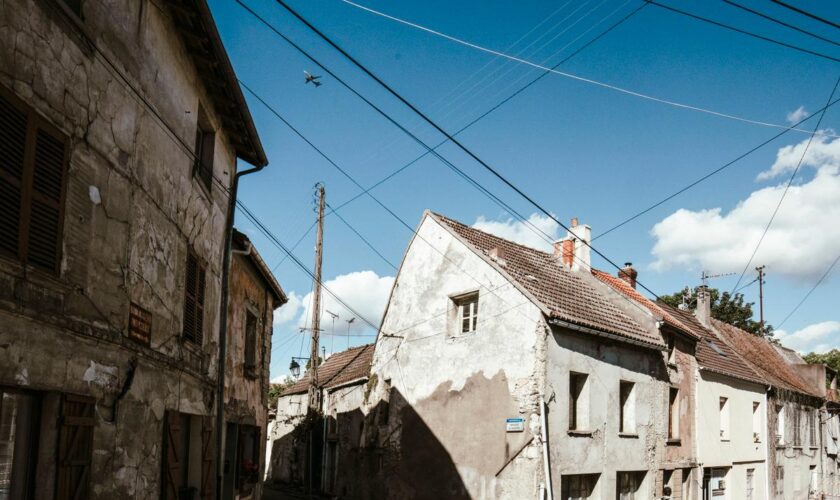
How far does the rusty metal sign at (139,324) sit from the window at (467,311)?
12125mm

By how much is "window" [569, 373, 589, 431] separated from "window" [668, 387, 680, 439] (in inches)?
188

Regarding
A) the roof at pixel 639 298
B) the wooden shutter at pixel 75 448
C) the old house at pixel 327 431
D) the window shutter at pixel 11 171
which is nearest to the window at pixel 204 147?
the wooden shutter at pixel 75 448

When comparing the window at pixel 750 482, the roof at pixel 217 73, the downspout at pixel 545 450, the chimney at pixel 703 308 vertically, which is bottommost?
the window at pixel 750 482

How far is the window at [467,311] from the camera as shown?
19.6 metres

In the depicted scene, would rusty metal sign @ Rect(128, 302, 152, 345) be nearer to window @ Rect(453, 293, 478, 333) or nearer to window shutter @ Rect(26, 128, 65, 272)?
window shutter @ Rect(26, 128, 65, 272)

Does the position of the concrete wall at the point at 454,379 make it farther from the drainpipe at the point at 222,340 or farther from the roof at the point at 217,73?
the roof at the point at 217,73

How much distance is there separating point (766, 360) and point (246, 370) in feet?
87.2

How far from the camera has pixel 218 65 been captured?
10.2 m

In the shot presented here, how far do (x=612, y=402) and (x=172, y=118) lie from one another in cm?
1399

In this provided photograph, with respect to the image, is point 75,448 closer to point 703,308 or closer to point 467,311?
point 467,311

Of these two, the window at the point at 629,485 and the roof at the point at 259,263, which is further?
the window at the point at 629,485

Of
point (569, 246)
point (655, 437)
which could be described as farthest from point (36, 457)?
point (569, 246)

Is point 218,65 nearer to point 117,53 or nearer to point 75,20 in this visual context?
point 117,53

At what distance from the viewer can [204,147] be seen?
11.2 meters
